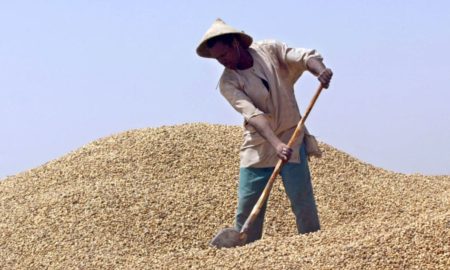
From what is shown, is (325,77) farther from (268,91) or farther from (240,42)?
(240,42)

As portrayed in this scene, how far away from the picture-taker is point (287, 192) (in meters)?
5.09

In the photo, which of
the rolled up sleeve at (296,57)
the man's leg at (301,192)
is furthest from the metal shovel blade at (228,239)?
the rolled up sleeve at (296,57)

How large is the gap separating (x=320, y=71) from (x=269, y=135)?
51 cm

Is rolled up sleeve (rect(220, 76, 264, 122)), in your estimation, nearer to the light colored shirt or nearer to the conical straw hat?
the light colored shirt

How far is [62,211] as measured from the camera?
24.0 ft

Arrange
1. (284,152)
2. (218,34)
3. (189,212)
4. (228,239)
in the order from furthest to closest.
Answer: (189,212) → (228,239) → (218,34) → (284,152)

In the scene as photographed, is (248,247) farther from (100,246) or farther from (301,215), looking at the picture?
(100,246)

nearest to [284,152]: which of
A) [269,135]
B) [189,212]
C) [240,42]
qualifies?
[269,135]

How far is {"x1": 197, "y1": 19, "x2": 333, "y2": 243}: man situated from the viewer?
4.86 m

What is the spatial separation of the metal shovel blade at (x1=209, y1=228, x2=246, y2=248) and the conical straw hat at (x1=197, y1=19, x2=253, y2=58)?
3.61ft

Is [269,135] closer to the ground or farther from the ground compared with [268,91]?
closer to the ground

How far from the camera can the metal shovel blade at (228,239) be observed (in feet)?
16.4

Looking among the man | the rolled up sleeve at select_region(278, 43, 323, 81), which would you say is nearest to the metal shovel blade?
the man

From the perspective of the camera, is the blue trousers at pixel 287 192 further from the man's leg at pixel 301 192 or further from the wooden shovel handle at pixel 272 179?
the wooden shovel handle at pixel 272 179
